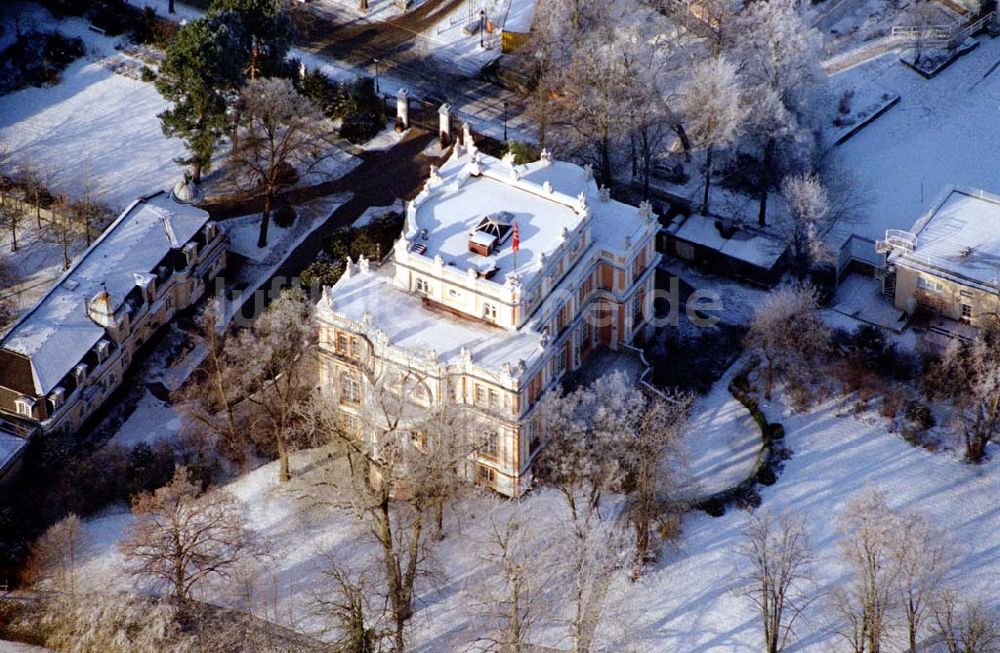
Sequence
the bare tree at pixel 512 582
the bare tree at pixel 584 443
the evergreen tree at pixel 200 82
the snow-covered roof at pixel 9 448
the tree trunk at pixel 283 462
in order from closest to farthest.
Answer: the bare tree at pixel 512 582 → the bare tree at pixel 584 443 → the snow-covered roof at pixel 9 448 → the tree trunk at pixel 283 462 → the evergreen tree at pixel 200 82

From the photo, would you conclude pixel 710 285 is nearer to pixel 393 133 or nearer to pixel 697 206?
pixel 697 206

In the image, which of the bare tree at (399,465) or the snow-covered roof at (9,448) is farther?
the snow-covered roof at (9,448)

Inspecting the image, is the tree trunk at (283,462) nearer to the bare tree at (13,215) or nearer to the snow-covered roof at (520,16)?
the bare tree at (13,215)

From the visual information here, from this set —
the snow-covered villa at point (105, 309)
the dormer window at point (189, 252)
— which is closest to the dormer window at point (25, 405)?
the snow-covered villa at point (105, 309)

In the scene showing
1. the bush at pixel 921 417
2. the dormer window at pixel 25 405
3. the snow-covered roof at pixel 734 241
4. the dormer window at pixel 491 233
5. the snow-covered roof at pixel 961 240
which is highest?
the dormer window at pixel 491 233

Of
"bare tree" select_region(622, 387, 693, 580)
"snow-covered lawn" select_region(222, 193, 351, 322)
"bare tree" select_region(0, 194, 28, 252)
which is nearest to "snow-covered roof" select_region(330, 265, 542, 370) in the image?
"bare tree" select_region(622, 387, 693, 580)

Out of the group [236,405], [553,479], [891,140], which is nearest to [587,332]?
[553,479]

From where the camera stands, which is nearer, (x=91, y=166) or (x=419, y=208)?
(x=419, y=208)

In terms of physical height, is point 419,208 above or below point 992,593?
above
